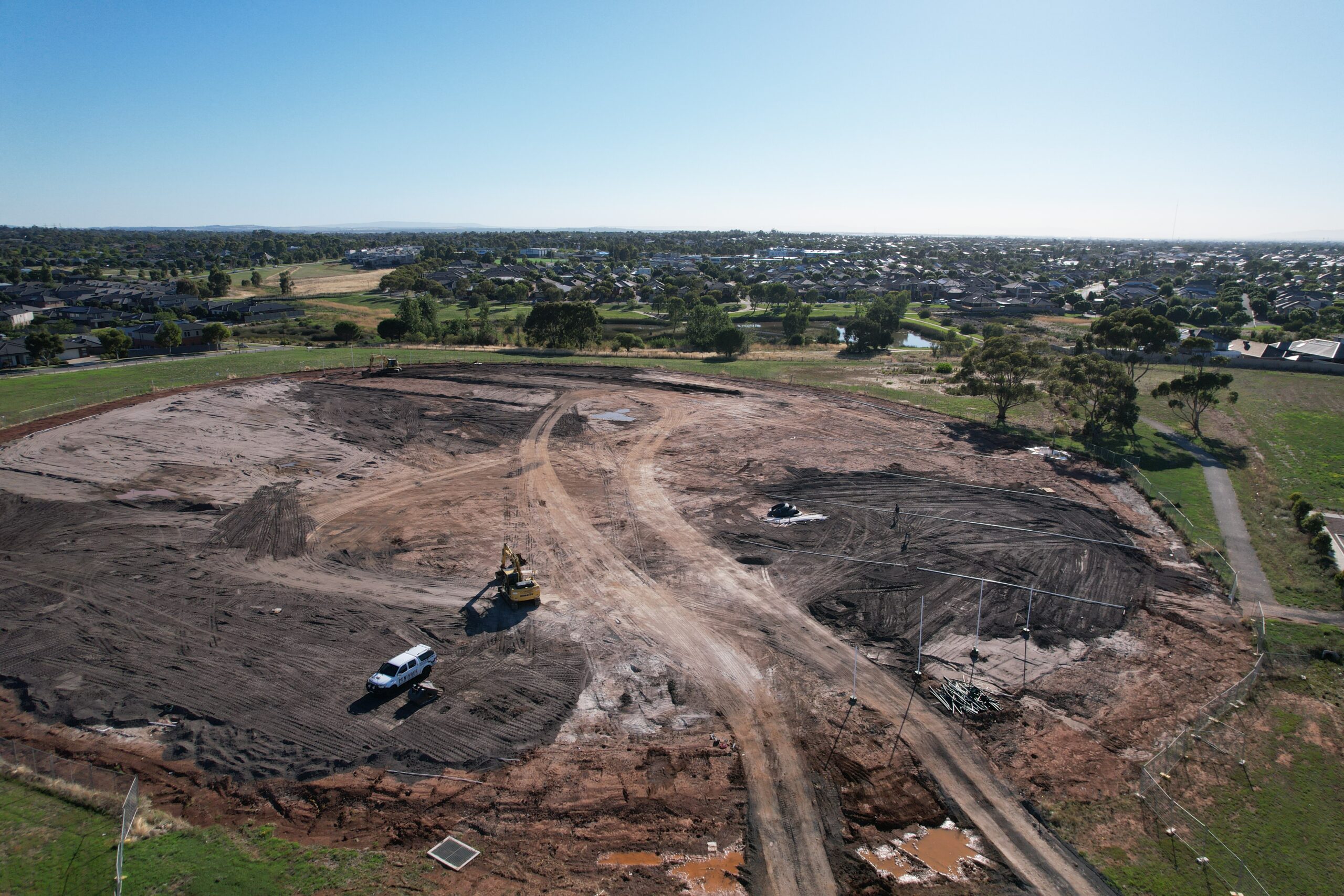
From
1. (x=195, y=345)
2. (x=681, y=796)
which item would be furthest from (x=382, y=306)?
(x=681, y=796)

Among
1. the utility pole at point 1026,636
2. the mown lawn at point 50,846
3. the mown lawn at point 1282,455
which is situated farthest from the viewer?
the mown lawn at point 1282,455

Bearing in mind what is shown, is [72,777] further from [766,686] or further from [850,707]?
[850,707]

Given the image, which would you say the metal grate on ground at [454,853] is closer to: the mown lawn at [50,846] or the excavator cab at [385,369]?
the mown lawn at [50,846]

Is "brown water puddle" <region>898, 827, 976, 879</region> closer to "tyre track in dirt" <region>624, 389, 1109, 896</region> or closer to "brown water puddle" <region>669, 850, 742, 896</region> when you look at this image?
"tyre track in dirt" <region>624, 389, 1109, 896</region>

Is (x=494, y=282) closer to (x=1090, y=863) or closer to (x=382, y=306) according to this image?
(x=382, y=306)

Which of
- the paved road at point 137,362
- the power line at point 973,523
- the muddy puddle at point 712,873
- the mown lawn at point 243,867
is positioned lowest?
the muddy puddle at point 712,873

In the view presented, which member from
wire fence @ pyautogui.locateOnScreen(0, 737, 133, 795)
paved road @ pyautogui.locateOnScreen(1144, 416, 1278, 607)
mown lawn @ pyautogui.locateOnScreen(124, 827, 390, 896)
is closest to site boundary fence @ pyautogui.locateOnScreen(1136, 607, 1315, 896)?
paved road @ pyautogui.locateOnScreen(1144, 416, 1278, 607)

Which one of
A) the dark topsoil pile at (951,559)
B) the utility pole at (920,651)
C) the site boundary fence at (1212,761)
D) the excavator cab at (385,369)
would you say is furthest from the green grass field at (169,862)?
the excavator cab at (385,369)
